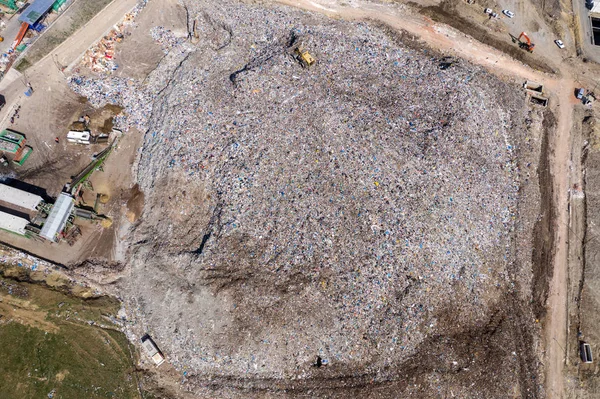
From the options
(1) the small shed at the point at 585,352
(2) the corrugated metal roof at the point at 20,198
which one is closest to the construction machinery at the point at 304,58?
(2) the corrugated metal roof at the point at 20,198

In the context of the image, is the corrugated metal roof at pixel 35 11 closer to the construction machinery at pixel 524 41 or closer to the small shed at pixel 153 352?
the small shed at pixel 153 352

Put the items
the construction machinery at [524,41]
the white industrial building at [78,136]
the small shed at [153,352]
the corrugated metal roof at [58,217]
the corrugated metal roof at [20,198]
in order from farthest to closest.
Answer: the construction machinery at [524,41], the white industrial building at [78,136], the corrugated metal roof at [20,198], the corrugated metal roof at [58,217], the small shed at [153,352]

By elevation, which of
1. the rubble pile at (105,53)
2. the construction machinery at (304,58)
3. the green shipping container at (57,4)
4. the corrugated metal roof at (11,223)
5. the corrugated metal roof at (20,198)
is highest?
the green shipping container at (57,4)

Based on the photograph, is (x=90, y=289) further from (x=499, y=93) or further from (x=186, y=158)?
(x=499, y=93)

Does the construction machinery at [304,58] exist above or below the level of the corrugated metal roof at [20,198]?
above

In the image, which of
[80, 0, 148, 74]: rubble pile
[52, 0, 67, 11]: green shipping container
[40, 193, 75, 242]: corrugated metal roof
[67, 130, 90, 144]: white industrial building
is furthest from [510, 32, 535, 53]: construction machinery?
[52, 0, 67, 11]: green shipping container

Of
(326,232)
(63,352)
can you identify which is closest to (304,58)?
(326,232)

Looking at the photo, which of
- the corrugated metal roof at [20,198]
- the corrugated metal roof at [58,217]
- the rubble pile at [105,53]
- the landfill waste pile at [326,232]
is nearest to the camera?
the landfill waste pile at [326,232]

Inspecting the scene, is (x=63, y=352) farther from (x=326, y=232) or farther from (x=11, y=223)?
(x=326, y=232)
